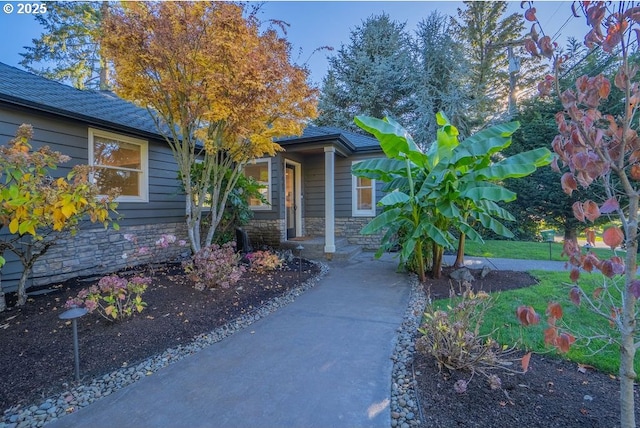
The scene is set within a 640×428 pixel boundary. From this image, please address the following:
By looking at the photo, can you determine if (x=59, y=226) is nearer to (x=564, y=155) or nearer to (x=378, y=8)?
(x=564, y=155)

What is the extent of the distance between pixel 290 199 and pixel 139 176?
4.24 meters

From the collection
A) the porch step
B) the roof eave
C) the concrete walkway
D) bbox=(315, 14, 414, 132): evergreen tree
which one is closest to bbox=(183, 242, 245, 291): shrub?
the concrete walkway

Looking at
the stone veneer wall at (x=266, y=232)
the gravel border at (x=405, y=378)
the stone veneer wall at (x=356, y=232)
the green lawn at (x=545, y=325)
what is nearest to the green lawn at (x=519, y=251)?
the green lawn at (x=545, y=325)

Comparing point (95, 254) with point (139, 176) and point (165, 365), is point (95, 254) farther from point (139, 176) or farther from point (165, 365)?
point (165, 365)

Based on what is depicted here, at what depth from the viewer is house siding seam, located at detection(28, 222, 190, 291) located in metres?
5.54

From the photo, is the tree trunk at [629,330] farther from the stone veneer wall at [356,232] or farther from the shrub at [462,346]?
the stone veneer wall at [356,232]

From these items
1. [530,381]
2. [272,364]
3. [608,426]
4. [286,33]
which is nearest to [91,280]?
[272,364]

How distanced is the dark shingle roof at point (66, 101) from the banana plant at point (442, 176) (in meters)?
5.18

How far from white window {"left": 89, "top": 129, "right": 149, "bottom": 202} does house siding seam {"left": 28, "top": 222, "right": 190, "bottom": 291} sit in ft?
2.76

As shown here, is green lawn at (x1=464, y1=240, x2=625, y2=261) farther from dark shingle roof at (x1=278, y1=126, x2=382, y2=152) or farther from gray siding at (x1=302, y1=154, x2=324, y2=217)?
gray siding at (x1=302, y1=154, x2=324, y2=217)

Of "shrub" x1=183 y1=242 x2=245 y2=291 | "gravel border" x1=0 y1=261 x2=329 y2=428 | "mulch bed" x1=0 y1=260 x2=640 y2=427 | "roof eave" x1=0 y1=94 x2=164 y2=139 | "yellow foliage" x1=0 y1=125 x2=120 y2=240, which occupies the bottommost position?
"gravel border" x1=0 y1=261 x2=329 y2=428

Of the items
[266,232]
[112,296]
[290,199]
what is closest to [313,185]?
[290,199]

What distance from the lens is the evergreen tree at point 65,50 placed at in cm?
1432

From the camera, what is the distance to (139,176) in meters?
7.34
